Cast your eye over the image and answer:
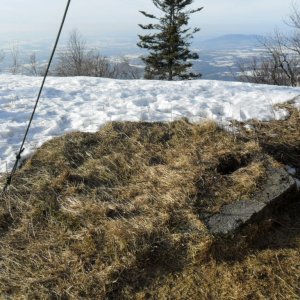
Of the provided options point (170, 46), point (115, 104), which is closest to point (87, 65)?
point (170, 46)

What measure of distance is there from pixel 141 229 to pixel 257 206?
1.00m

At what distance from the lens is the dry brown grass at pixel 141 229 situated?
246 centimetres

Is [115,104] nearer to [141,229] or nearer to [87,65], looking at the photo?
[141,229]

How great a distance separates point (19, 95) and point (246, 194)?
15.1 ft

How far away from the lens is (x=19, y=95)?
240 inches

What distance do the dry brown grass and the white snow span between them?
80 centimetres

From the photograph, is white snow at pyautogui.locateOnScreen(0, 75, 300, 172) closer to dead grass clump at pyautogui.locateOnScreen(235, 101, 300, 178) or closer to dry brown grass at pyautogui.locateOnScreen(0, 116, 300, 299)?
dead grass clump at pyautogui.locateOnScreen(235, 101, 300, 178)

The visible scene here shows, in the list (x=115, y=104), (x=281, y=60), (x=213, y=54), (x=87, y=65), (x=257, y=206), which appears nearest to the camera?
(x=257, y=206)

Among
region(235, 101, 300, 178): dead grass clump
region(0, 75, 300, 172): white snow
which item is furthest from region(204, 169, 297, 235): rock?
region(0, 75, 300, 172): white snow

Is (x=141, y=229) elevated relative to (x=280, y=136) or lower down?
lower down

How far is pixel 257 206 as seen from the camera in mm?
2902

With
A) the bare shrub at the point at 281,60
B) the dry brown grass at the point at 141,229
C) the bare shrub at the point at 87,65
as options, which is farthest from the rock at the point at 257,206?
the bare shrub at the point at 87,65

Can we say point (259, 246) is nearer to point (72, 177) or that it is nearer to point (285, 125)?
point (72, 177)

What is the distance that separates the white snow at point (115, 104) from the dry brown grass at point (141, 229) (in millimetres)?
799
